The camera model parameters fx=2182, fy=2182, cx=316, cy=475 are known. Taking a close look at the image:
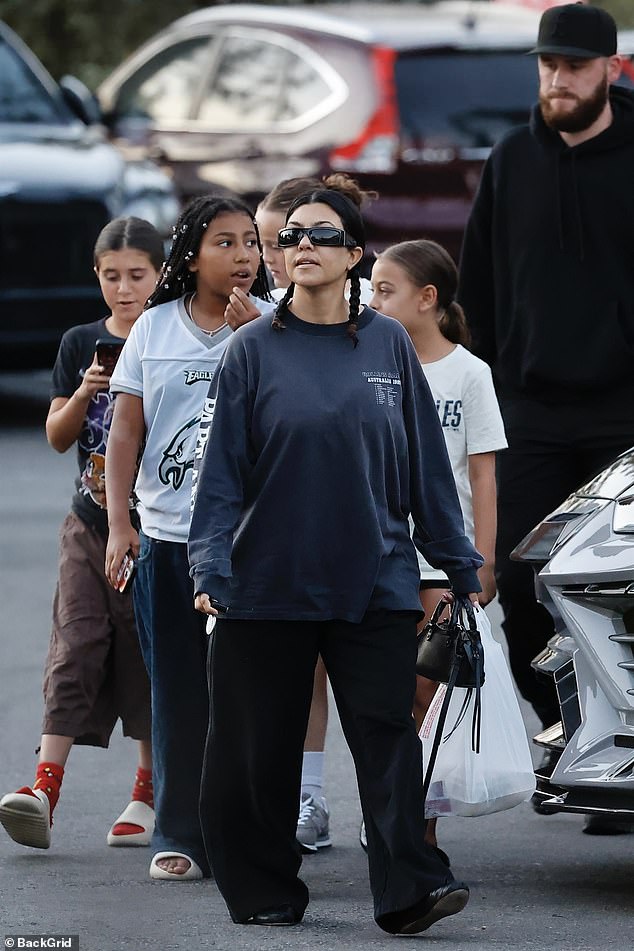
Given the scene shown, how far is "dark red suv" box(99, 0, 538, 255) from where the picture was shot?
36.7 ft

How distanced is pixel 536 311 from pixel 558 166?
41 cm

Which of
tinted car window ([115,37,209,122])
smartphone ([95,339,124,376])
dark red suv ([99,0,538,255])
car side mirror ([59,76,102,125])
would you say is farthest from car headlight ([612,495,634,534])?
tinted car window ([115,37,209,122])

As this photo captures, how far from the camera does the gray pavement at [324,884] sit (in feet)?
15.2

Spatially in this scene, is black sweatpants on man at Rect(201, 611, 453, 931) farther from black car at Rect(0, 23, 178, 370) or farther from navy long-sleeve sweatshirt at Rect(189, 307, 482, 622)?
black car at Rect(0, 23, 178, 370)

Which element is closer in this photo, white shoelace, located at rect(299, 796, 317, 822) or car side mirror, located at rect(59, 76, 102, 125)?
white shoelace, located at rect(299, 796, 317, 822)

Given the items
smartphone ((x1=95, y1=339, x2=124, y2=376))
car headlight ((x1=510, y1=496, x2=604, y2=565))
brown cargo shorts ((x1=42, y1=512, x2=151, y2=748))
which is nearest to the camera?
car headlight ((x1=510, y1=496, x2=604, y2=565))

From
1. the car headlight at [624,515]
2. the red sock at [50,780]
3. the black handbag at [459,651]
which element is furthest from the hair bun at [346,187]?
the red sock at [50,780]

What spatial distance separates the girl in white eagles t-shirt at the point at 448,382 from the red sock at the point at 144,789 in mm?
768

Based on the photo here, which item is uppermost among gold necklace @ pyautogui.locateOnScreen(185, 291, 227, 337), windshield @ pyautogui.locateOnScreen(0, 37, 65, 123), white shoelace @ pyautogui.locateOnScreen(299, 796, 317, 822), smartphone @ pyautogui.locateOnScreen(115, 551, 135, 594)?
windshield @ pyautogui.locateOnScreen(0, 37, 65, 123)

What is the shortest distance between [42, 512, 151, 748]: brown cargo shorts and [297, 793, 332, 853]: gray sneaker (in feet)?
1.57

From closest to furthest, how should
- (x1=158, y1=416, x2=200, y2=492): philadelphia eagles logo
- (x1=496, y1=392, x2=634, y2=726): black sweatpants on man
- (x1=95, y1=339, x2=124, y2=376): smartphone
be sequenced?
(x1=158, y1=416, x2=200, y2=492): philadelphia eagles logo → (x1=95, y1=339, x2=124, y2=376): smartphone → (x1=496, y1=392, x2=634, y2=726): black sweatpants on man

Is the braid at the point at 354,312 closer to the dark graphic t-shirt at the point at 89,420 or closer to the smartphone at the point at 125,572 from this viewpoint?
the smartphone at the point at 125,572

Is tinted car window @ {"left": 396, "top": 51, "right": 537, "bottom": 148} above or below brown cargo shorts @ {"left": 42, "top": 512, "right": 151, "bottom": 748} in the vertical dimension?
above

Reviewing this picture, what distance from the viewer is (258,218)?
5750mm
